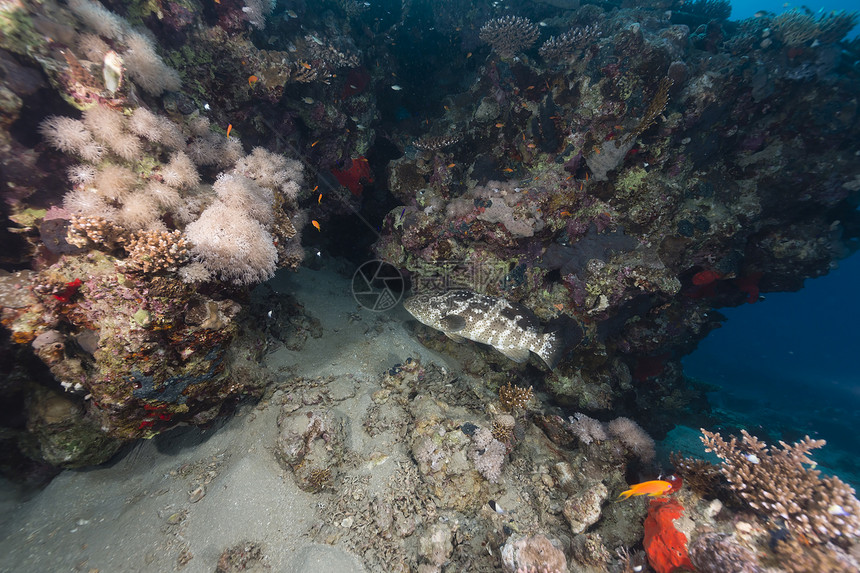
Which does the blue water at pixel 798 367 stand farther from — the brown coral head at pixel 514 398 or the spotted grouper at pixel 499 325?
the brown coral head at pixel 514 398

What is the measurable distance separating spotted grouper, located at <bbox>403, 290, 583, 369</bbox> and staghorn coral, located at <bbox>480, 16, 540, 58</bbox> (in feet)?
20.6

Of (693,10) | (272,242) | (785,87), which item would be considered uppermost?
(693,10)

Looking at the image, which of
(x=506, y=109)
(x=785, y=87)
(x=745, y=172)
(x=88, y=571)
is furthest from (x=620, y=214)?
(x=88, y=571)

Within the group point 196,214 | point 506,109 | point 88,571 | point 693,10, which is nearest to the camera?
point 88,571

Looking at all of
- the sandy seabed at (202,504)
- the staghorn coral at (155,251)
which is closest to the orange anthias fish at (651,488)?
the sandy seabed at (202,504)

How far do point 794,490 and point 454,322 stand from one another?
4565 mm

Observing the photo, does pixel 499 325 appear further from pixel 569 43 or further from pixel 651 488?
pixel 569 43

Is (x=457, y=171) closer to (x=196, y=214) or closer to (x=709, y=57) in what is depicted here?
(x=196, y=214)

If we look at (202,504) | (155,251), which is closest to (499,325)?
(155,251)

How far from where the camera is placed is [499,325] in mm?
5805

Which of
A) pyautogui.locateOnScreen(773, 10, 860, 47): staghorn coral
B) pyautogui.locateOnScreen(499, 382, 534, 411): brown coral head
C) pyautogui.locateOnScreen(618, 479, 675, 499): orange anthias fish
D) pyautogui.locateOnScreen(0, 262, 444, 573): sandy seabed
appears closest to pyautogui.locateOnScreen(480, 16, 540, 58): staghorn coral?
pyautogui.locateOnScreen(773, 10, 860, 47): staghorn coral

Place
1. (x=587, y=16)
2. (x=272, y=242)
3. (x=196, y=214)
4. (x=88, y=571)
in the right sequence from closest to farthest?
(x=88, y=571)
(x=196, y=214)
(x=272, y=242)
(x=587, y=16)

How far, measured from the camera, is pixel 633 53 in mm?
6145

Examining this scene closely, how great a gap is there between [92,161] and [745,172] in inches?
436
